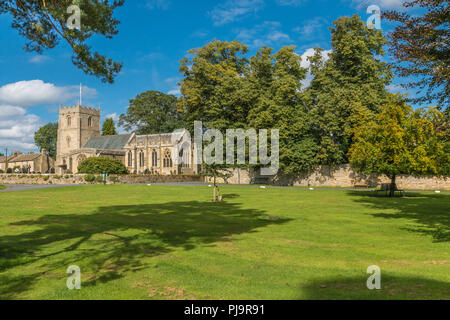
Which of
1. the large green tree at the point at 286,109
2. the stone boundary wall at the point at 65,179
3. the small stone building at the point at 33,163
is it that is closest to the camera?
A: the large green tree at the point at 286,109

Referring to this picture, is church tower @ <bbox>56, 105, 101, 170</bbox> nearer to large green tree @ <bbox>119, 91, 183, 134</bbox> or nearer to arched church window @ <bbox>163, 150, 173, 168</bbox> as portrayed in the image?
large green tree @ <bbox>119, 91, 183, 134</bbox>

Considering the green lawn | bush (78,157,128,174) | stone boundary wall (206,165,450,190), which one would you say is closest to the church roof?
bush (78,157,128,174)

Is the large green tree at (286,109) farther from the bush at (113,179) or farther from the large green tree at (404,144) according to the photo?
the bush at (113,179)

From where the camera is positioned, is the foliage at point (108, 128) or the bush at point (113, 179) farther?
the foliage at point (108, 128)

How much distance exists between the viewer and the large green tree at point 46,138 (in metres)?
108

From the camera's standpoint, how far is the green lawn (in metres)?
5.46

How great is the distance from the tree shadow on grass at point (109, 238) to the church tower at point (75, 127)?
78413mm

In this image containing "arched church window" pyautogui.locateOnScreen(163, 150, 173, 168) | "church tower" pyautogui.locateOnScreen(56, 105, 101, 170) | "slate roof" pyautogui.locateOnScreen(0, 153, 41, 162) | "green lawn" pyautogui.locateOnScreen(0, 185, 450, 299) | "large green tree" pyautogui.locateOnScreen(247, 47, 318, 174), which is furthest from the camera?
"slate roof" pyautogui.locateOnScreen(0, 153, 41, 162)

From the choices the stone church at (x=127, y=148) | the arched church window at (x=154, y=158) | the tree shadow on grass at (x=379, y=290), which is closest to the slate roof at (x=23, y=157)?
the stone church at (x=127, y=148)

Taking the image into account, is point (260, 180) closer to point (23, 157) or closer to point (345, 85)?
point (345, 85)

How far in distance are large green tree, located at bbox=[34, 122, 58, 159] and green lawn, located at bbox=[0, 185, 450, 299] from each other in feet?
348

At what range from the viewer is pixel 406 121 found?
26.2 m
